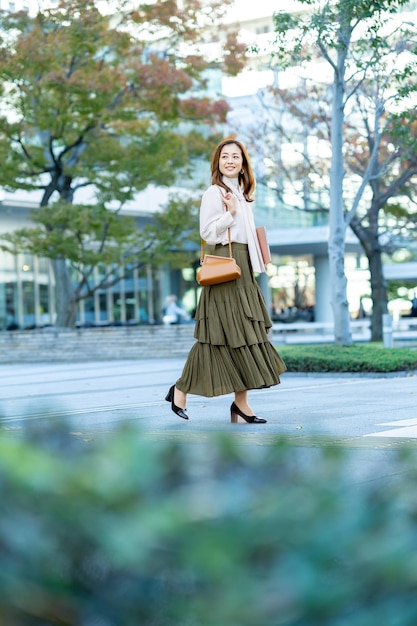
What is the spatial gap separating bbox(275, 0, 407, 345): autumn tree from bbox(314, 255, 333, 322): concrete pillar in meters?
26.9

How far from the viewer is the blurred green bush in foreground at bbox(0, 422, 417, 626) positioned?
1.08 m

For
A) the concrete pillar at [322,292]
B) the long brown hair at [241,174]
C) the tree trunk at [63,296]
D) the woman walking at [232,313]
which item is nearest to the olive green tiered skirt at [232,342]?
the woman walking at [232,313]

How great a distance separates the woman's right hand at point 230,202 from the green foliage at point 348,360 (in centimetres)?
706

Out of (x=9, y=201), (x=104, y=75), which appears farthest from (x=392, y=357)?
(x=9, y=201)

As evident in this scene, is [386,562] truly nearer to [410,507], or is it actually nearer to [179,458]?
[410,507]

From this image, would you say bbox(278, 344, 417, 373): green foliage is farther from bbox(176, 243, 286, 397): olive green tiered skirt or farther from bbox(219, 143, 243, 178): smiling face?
bbox(219, 143, 243, 178): smiling face

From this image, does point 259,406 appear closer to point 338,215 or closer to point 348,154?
point 338,215

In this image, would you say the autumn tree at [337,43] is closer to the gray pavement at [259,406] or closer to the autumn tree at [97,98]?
the gray pavement at [259,406]

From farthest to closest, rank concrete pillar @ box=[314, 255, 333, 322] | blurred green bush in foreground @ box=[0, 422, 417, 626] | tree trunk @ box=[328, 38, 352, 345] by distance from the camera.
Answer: concrete pillar @ box=[314, 255, 333, 322] → tree trunk @ box=[328, 38, 352, 345] → blurred green bush in foreground @ box=[0, 422, 417, 626]

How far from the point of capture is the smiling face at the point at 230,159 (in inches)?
295

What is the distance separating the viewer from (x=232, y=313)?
290 inches

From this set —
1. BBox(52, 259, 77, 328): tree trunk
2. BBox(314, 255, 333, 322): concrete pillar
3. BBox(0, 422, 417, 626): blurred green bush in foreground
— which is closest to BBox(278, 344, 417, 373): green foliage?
BBox(52, 259, 77, 328): tree trunk

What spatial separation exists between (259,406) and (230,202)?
8.48 ft

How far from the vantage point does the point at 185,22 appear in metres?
23.8
